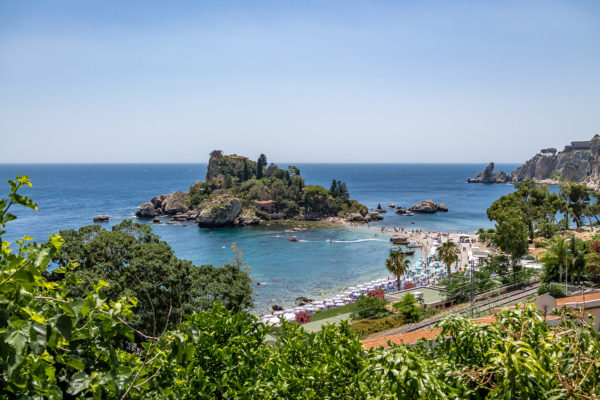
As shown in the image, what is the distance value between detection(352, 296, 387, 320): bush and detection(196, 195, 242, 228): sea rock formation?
50773 mm

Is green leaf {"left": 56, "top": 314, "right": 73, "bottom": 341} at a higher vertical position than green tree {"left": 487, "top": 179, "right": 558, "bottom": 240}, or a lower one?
higher

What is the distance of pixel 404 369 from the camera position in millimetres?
3367

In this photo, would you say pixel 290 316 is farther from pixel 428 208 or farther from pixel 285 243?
pixel 428 208

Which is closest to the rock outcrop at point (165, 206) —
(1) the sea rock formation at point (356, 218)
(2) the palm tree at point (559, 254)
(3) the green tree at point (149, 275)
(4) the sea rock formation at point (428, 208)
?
(1) the sea rock formation at point (356, 218)

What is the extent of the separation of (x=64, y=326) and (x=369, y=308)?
2387 centimetres

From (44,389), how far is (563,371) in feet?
13.5

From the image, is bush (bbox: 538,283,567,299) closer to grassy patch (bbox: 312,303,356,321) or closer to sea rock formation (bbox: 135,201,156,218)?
grassy patch (bbox: 312,303,356,321)

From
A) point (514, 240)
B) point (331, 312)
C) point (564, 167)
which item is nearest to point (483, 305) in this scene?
point (331, 312)

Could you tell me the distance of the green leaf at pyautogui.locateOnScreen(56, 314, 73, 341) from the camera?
2.41 meters

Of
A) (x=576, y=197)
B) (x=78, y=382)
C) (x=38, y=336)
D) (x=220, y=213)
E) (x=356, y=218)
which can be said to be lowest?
(x=356, y=218)

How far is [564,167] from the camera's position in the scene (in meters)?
161

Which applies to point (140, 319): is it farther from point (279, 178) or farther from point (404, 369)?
point (279, 178)

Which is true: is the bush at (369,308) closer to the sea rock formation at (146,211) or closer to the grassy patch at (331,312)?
the grassy patch at (331,312)

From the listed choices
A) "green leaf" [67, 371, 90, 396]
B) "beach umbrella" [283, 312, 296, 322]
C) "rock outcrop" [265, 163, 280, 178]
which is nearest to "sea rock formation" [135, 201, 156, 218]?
"rock outcrop" [265, 163, 280, 178]
